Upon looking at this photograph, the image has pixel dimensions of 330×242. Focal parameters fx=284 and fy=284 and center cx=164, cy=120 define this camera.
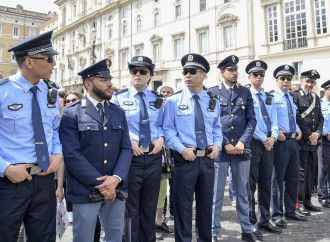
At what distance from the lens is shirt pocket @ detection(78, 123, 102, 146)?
111 inches

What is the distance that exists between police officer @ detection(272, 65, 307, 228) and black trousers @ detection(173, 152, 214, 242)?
5.95 feet

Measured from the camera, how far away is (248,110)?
4426 mm

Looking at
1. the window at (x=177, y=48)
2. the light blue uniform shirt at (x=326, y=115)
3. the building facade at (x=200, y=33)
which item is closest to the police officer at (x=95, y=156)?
the light blue uniform shirt at (x=326, y=115)

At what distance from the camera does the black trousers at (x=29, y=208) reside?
2385 millimetres

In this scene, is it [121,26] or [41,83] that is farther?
[121,26]

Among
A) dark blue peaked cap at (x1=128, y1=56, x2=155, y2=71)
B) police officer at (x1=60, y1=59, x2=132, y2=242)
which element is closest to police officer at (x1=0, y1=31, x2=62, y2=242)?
police officer at (x1=60, y1=59, x2=132, y2=242)

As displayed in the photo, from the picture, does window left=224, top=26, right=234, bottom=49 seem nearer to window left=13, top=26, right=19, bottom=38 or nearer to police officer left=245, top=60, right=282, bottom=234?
police officer left=245, top=60, right=282, bottom=234

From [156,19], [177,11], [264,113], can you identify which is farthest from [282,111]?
[156,19]

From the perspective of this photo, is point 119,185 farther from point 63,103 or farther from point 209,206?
point 63,103

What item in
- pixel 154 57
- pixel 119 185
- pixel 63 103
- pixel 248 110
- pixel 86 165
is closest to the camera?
pixel 86 165

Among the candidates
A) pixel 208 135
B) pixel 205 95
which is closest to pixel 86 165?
pixel 208 135

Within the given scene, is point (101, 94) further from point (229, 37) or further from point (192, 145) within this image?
point (229, 37)

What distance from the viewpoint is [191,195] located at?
3.67m

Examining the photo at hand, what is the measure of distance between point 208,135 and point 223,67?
4.13ft
